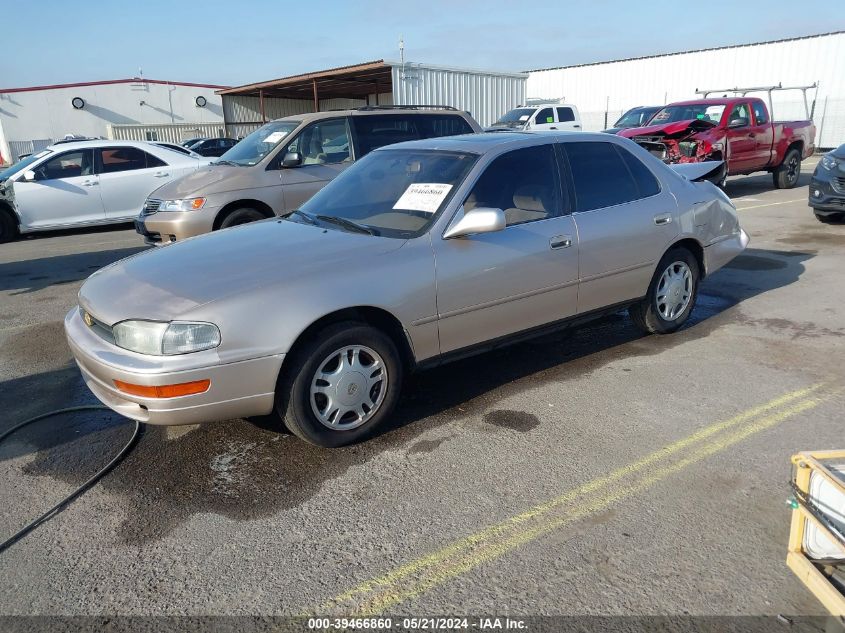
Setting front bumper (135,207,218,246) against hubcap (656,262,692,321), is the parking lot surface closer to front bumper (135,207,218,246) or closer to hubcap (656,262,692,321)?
hubcap (656,262,692,321)

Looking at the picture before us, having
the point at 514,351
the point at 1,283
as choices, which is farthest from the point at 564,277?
the point at 1,283

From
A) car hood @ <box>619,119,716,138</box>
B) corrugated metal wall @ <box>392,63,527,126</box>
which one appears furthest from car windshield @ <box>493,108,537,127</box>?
car hood @ <box>619,119,716,138</box>

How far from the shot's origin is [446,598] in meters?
2.46

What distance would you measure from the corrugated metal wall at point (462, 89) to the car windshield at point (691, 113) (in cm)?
770

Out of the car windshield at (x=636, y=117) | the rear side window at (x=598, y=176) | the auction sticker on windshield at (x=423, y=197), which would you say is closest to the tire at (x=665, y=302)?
the rear side window at (x=598, y=176)

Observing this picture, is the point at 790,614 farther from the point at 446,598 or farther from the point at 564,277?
the point at 564,277

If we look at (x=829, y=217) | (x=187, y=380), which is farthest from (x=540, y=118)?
(x=187, y=380)

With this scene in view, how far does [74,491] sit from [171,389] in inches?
30.7

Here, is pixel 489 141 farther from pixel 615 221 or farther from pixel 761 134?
pixel 761 134

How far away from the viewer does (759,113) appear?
13672 mm

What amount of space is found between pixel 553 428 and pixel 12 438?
10.6ft

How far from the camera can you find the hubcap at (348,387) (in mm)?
3479

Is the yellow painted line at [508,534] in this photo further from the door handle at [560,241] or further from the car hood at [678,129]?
the car hood at [678,129]

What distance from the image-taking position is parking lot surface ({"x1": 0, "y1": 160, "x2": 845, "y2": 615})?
2.51m
